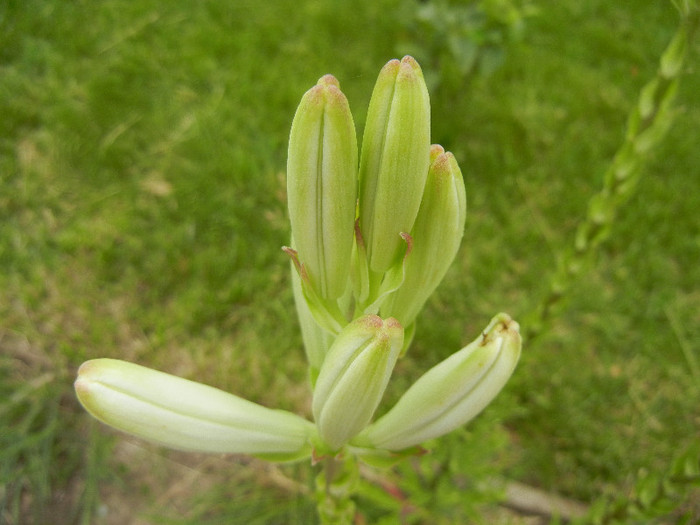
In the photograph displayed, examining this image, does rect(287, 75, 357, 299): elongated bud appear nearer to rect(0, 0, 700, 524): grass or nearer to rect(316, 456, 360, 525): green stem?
rect(316, 456, 360, 525): green stem

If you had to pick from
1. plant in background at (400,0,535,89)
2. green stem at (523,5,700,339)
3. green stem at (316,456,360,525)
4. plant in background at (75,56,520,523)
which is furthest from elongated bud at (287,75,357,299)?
plant in background at (400,0,535,89)

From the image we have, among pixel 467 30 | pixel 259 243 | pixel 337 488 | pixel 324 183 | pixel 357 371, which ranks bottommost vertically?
pixel 259 243

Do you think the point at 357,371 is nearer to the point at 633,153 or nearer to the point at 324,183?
the point at 324,183

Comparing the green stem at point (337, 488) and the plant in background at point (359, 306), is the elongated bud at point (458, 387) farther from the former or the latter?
the green stem at point (337, 488)

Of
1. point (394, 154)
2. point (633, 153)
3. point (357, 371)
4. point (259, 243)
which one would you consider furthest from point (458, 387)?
point (259, 243)

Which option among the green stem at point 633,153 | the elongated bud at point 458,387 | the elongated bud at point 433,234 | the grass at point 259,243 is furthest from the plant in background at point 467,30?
the elongated bud at point 458,387

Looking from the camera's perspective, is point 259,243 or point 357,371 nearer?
point 357,371

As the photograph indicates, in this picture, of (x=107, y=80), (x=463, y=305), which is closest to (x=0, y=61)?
(x=107, y=80)
